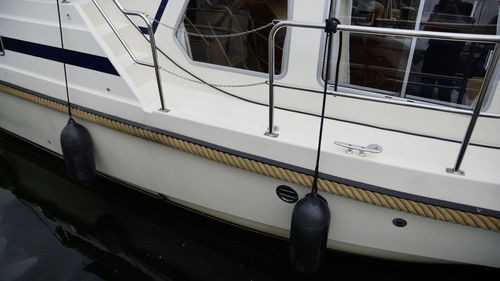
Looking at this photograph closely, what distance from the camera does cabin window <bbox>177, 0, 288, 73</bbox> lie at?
2270 millimetres

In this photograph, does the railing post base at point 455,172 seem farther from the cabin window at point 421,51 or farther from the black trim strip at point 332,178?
the cabin window at point 421,51

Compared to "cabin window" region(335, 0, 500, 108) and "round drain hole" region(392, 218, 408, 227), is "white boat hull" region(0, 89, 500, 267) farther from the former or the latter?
"cabin window" region(335, 0, 500, 108)

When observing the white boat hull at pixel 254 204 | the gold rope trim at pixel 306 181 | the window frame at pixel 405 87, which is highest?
the window frame at pixel 405 87

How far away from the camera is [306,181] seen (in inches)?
78.8

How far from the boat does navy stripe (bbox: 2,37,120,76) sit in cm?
1

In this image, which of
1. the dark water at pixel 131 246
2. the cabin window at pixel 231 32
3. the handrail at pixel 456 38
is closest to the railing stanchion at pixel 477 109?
the handrail at pixel 456 38

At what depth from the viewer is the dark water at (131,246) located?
8.09ft

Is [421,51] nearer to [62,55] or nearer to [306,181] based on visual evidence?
[306,181]

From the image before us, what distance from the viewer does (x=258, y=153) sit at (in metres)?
2.10

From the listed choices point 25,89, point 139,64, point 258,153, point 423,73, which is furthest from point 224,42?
point 25,89

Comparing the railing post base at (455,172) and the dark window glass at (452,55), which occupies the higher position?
the dark window glass at (452,55)

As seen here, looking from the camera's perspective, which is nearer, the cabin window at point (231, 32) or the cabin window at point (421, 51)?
the cabin window at point (421, 51)

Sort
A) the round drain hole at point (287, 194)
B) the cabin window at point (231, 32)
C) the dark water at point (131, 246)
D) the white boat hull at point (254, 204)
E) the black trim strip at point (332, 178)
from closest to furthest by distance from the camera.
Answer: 1. the black trim strip at point (332, 178)
2. the white boat hull at point (254, 204)
3. the round drain hole at point (287, 194)
4. the cabin window at point (231, 32)
5. the dark water at point (131, 246)

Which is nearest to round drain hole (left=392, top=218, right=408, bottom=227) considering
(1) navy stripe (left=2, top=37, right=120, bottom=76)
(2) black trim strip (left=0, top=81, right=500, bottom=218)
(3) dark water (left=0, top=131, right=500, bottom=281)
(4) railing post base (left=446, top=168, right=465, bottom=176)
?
(2) black trim strip (left=0, top=81, right=500, bottom=218)
